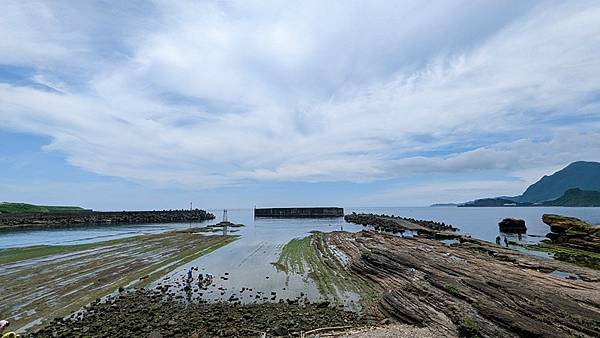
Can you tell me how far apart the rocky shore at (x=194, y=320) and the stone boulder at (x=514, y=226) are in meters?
70.8

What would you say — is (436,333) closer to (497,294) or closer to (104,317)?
(497,294)

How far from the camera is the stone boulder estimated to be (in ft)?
246

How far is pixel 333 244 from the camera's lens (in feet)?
155

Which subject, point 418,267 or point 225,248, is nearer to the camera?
point 418,267

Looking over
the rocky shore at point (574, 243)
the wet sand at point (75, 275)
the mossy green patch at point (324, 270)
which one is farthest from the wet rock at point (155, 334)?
the rocky shore at point (574, 243)

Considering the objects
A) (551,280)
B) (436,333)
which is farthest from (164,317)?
(551,280)

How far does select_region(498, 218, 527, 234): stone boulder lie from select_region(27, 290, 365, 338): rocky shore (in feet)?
232

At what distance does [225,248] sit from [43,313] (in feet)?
91.4

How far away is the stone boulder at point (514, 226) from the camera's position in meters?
75.1

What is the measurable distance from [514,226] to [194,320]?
3046 inches

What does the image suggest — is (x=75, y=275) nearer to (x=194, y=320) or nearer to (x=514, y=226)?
(x=194, y=320)

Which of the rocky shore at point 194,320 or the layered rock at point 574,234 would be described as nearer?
the rocky shore at point 194,320

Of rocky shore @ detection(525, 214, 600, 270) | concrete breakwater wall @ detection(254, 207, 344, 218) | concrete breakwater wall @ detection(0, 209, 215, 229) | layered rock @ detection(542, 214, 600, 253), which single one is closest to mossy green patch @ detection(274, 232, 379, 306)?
rocky shore @ detection(525, 214, 600, 270)

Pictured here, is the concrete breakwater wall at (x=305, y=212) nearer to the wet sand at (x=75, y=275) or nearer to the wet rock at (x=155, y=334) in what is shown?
the wet sand at (x=75, y=275)
